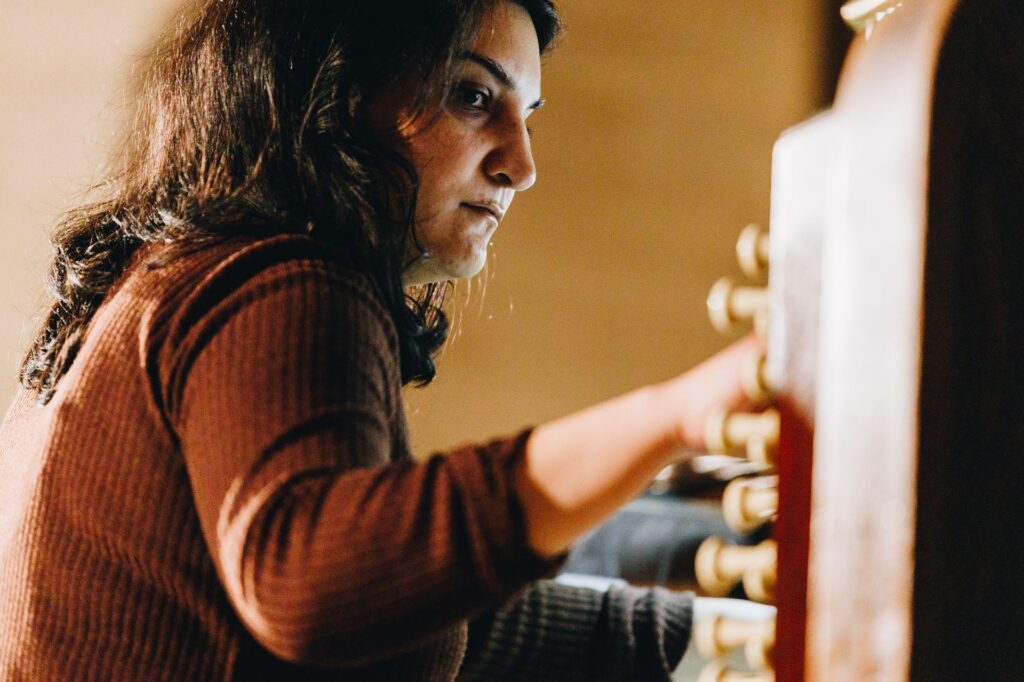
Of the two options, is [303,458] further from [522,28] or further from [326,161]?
[522,28]

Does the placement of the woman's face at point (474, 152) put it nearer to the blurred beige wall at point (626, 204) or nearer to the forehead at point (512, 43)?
the forehead at point (512, 43)

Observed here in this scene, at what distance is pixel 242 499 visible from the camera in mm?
552

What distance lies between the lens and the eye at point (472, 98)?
0.94 m

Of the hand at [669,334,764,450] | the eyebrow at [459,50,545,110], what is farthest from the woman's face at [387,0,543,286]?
the hand at [669,334,764,450]

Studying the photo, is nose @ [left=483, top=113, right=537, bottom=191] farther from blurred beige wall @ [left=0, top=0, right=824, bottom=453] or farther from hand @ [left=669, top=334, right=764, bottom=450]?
blurred beige wall @ [left=0, top=0, right=824, bottom=453]

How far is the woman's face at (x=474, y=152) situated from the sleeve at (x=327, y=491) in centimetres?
31

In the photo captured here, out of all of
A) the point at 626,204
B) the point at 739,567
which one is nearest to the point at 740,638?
the point at 739,567

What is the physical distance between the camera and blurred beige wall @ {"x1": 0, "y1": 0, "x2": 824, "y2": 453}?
282cm

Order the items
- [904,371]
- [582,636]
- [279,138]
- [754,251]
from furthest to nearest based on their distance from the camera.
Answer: [582,636] → [279,138] → [754,251] → [904,371]

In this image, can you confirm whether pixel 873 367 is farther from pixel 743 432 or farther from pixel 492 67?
pixel 492 67

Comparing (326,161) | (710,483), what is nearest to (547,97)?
(710,483)

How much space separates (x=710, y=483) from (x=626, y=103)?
1.37 metres

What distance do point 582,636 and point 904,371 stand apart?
0.72 metres

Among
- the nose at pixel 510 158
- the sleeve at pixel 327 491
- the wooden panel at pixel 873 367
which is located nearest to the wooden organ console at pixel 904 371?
the wooden panel at pixel 873 367
